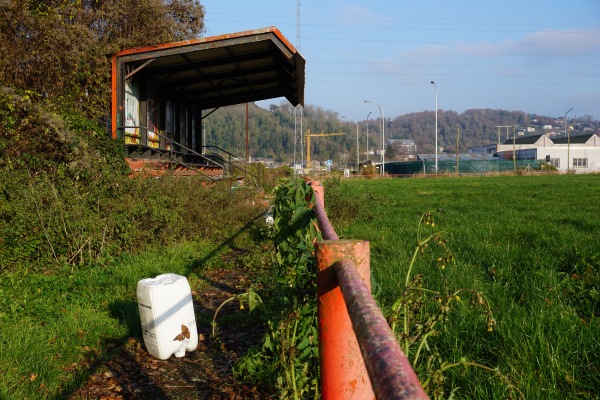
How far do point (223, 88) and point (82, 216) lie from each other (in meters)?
15.8

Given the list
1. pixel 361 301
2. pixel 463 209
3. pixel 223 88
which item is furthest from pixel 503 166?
pixel 361 301

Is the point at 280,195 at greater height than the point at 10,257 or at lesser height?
greater

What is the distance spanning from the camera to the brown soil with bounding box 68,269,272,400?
401 centimetres

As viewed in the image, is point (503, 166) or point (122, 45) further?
point (503, 166)

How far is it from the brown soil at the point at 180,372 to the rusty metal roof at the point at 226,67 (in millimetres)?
10219

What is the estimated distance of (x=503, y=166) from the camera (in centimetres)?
7700

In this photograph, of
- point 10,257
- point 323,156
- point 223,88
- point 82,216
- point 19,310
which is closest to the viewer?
point 19,310

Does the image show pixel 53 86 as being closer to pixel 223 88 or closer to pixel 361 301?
pixel 223 88

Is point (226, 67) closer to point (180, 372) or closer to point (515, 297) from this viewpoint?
point (515, 297)

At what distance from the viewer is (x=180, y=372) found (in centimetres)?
450

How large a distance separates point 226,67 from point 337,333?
59.1 feet

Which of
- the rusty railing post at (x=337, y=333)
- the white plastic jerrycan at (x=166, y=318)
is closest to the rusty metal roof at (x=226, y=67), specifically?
the white plastic jerrycan at (x=166, y=318)

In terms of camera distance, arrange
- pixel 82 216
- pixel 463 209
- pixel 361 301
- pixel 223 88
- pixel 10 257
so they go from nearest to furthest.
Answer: pixel 361 301 < pixel 10 257 < pixel 82 216 < pixel 463 209 < pixel 223 88

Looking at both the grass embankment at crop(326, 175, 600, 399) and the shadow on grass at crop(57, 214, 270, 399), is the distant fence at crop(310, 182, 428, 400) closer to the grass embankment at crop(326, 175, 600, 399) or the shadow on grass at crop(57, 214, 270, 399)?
the grass embankment at crop(326, 175, 600, 399)
